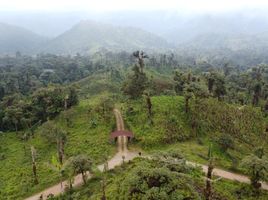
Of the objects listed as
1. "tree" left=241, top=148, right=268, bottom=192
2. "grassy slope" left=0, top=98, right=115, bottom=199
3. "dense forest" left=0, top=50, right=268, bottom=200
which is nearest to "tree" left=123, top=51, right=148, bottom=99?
"dense forest" left=0, top=50, right=268, bottom=200

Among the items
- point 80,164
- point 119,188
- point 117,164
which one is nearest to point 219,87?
point 117,164

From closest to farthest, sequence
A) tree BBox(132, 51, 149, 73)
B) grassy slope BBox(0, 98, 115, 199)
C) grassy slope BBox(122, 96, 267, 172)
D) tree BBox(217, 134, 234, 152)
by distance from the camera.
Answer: grassy slope BBox(0, 98, 115, 199)
grassy slope BBox(122, 96, 267, 172)
tree BBox(217, 134, 234, 152)
tree BBox(132, 51, 149, 73)

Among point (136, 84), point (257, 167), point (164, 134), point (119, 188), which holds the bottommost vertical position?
point (164, 134)

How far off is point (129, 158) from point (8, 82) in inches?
2979

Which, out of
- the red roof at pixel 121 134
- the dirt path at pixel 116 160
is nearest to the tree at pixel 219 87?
the dirt path at pixel 116 160

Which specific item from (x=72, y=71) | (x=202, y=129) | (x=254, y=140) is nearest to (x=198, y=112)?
(x=202, y=129)

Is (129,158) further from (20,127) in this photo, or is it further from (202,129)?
(20,127)

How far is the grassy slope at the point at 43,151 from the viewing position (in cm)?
4275

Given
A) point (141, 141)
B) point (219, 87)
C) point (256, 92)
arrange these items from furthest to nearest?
1. point (256, 92)
2. point (219, 87)
3. point (141, 141)

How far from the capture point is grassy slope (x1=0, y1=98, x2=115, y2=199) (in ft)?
140

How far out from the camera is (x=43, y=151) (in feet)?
177

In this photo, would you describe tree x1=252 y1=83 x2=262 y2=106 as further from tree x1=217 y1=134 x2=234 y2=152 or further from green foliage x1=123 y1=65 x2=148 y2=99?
tree x1=217 y1=134 x2=234 y2=152

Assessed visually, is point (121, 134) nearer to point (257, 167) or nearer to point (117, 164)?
point (117, 164)

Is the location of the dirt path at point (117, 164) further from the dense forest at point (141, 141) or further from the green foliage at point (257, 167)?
the green foliage at point (257, 167)
